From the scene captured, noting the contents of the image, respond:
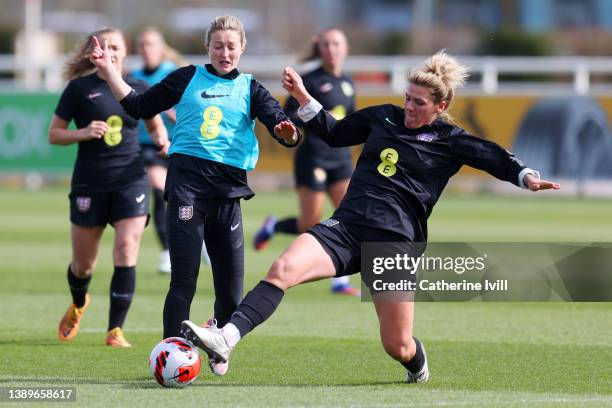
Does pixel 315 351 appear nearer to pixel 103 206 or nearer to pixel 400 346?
pixel 400 346

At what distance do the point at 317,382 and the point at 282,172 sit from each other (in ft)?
57.1

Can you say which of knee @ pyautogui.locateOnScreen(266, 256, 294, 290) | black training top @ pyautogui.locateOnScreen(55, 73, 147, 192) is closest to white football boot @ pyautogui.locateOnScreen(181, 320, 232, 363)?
knee @ pyautogui.locateOnScreen(266, 256, 294, 290)

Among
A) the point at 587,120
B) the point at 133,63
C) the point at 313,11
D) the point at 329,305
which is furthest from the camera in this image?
the point at 313,11

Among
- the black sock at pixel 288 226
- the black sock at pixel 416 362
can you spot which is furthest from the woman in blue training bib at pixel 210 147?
the black sock at pixel 288 226

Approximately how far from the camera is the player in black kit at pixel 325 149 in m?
12.5

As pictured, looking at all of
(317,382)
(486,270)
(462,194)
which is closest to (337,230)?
(317,382)

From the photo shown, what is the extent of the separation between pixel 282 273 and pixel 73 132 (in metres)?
2.56

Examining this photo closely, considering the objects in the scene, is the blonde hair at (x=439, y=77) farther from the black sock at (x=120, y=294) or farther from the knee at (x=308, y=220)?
the knee at (x=308, y=220)

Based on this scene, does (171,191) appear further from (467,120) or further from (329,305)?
(467,120)

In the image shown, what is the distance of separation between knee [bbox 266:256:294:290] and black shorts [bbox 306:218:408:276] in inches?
9.6

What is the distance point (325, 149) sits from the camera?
12742mm

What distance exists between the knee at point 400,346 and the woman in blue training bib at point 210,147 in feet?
3.35

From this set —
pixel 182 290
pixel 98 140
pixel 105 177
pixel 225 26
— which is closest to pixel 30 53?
pixel 98 140

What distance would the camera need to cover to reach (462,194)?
82.8 feet
